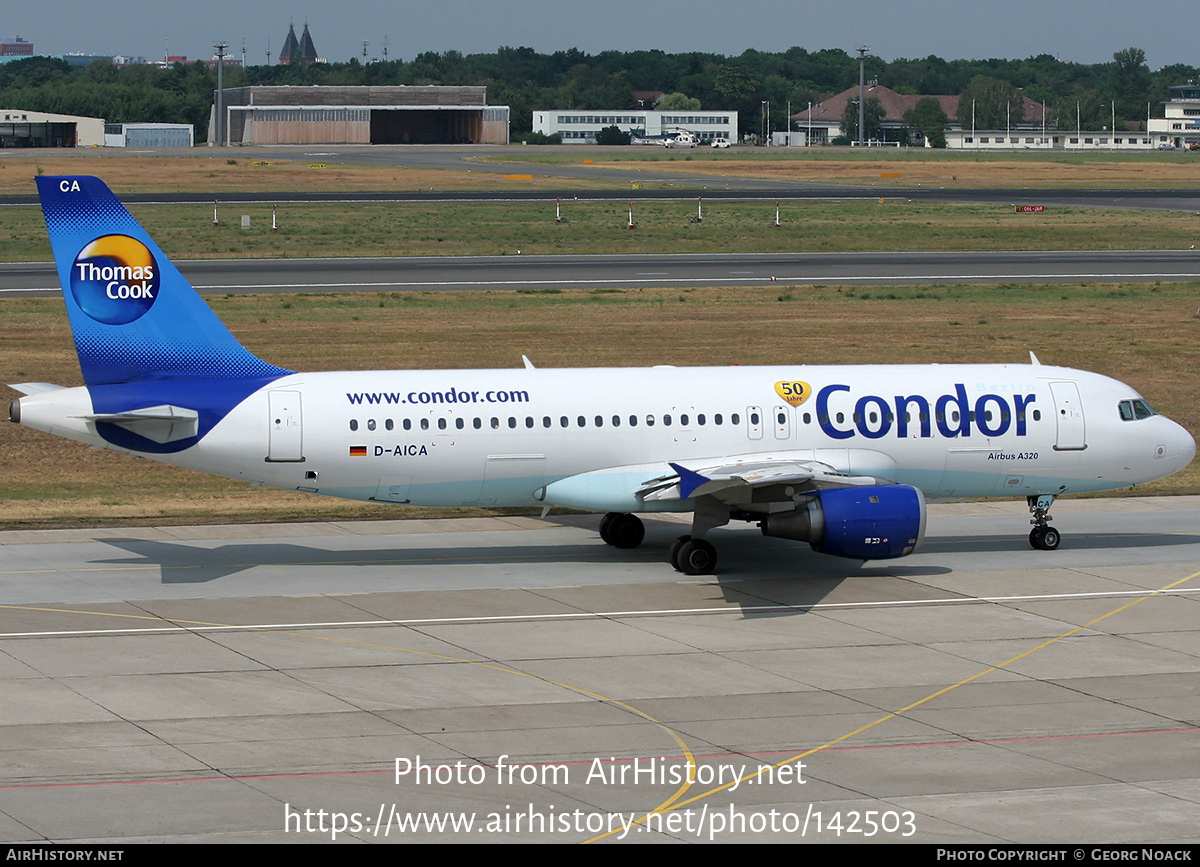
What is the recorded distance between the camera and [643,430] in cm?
3177

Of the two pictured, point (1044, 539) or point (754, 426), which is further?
point (1044, 539)

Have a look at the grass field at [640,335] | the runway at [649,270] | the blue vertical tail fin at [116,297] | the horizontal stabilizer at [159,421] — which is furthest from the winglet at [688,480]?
the runway at [649,270]

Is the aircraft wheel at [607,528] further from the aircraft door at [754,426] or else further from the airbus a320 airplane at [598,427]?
the aircraft door at [754,426]

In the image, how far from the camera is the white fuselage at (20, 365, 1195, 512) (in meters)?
30.2

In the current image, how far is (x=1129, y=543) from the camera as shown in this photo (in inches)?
1361

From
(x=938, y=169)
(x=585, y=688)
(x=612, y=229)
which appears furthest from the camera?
(x=938, y=169)

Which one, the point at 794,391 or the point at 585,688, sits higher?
the point at 794,391

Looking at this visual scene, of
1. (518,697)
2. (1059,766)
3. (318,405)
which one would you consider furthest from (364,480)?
(1059,766)

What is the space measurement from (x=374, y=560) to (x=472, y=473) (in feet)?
11.3

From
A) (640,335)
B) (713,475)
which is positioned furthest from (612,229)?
(713,475)

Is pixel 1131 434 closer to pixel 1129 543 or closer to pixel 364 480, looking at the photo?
pixel 1129 543

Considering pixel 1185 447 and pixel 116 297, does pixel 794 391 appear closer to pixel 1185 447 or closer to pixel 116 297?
pixel 1185 447

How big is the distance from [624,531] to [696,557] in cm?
309

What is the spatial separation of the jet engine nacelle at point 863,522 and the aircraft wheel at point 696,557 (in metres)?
2.45
